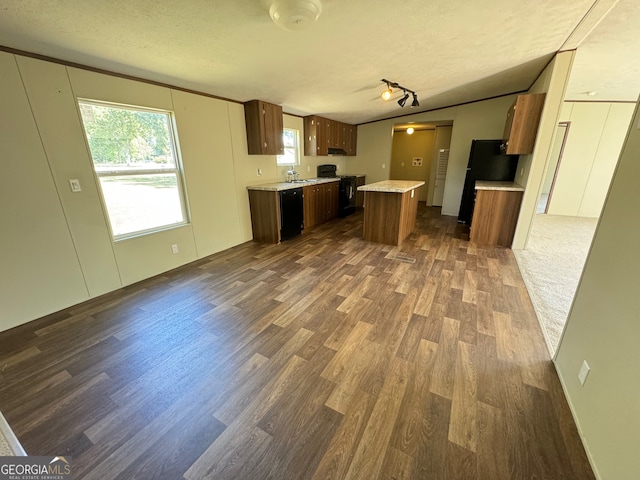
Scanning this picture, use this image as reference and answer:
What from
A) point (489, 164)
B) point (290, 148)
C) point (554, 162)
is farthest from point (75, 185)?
point (554, 162)

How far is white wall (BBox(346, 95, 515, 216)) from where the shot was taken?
5293 mm

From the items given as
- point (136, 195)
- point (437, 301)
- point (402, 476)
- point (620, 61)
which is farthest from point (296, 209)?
point (620, 61)

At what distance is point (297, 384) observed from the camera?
1.65 m

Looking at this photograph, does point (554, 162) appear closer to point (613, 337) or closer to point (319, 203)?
point (319, 203)

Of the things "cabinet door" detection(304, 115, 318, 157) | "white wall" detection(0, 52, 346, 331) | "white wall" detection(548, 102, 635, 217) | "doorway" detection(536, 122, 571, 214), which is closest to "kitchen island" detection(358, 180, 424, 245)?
"cabinet door" detection(304, 115, 318, 157)

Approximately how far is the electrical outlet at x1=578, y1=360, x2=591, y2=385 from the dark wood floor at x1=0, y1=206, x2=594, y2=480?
8.5 inches

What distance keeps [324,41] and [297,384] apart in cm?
289

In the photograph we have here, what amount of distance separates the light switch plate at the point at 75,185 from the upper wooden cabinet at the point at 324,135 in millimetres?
4131

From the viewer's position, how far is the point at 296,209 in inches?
184

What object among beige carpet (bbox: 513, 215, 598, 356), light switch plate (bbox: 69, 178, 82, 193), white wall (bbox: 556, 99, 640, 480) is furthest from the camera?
light switch plate (bbox: 69, 178, 82, 193)

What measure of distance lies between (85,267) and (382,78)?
4307 millimetres

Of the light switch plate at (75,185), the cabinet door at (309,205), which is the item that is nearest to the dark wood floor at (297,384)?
the light switch plate at (75,185)

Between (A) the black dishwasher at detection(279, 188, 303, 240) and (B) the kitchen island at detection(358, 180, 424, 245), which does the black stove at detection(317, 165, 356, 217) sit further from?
(B) the kitchen island at detection(358, 180, 424, 245)

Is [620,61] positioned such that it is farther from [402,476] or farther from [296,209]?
[402,476]
